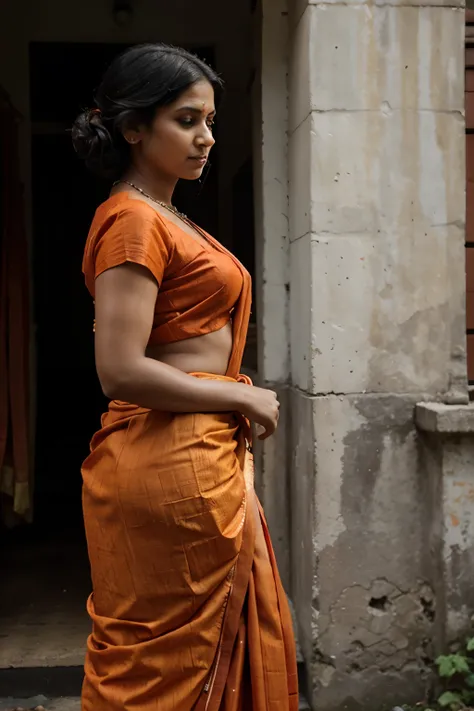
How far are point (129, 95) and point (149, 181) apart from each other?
8.4 inches

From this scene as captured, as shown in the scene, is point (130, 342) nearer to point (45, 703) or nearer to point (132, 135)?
point (132, 135)

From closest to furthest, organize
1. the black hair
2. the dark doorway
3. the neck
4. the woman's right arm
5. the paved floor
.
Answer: the woman's right arm < the black hair < the neck < the paved floor < the dark doorway

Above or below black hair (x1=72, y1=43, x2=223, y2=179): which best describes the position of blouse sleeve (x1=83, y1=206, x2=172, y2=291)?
below

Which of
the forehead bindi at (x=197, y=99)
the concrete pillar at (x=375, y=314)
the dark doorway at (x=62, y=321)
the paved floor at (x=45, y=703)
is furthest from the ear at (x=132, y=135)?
the dark doorway at (x=62, y=321)

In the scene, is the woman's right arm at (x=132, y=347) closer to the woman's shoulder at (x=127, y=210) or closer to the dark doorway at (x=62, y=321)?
the woman's shoulder at (x=127, y=210)

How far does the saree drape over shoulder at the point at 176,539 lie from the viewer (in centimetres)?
205

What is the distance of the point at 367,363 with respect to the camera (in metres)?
3.36

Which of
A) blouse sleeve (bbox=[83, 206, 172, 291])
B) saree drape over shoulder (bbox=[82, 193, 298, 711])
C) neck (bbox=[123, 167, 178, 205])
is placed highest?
neck (bbox=[123, 167, 178, 205])

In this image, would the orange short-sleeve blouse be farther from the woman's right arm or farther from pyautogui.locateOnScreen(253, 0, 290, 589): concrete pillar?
pyautogui.locateOnScreen(253, 0, 290, 589): concrete pillar

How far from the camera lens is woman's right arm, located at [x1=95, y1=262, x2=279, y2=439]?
6.42 feet

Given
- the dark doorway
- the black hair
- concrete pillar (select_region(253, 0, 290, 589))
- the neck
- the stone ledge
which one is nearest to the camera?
the black hair

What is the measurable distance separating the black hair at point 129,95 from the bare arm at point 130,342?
1.20 feet

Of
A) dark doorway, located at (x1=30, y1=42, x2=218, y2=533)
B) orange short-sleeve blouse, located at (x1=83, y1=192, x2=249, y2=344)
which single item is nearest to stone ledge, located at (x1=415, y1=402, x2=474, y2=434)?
orange short-sleeve blouse, located at (x1=83, y1=192, x2=249, y2=344)

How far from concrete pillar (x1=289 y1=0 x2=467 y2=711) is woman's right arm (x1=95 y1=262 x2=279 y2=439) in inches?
54.7
